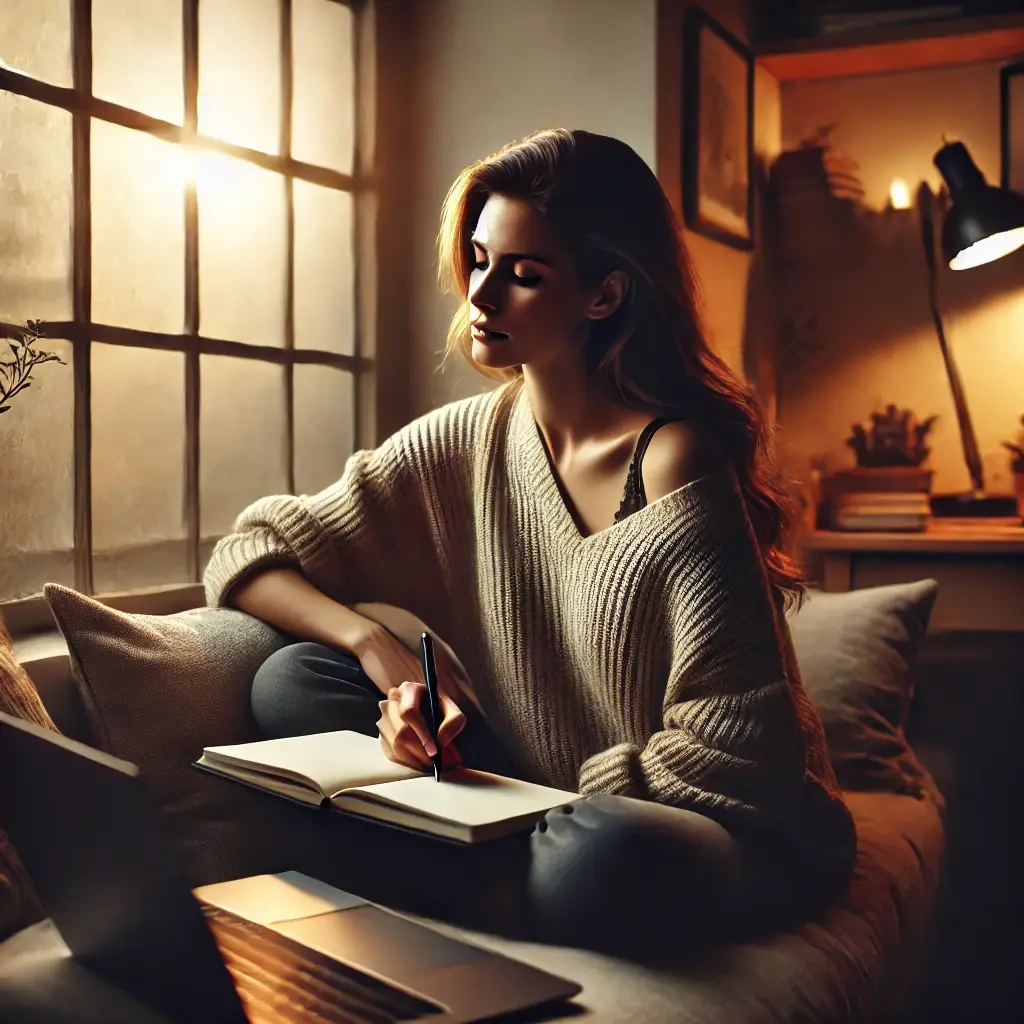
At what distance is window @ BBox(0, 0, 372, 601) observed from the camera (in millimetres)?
1494

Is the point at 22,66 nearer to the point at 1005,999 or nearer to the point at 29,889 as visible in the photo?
the point at 29,889

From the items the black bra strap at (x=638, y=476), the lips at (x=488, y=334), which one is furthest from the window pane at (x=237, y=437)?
the black bra strap at (x=638, y=476)

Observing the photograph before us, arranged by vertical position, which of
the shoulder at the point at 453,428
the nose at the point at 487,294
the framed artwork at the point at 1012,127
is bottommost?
the shoulder at the point at 453,428

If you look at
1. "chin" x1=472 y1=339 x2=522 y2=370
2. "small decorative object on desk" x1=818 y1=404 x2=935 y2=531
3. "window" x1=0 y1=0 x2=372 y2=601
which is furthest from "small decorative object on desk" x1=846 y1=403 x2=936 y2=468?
"chin" x1=472 y1=339 x2=522 y2=370

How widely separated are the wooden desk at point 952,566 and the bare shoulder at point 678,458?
1048mm

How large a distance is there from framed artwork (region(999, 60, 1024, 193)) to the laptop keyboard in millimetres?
2063

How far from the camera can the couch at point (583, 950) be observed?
947mm

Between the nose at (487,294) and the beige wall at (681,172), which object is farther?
Result: the beige wall at (681,172)

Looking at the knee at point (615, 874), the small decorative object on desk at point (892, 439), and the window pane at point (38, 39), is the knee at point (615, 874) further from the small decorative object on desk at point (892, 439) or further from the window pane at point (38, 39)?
the small decorative object on desk at point (892, 439)

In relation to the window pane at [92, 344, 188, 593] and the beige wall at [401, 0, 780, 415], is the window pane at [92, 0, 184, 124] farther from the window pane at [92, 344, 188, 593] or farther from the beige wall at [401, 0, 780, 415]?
the beige wall at [401, 0, 780, 415]

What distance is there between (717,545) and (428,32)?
126cm

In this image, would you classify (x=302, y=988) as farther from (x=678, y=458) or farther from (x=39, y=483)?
(x=39, y=483)

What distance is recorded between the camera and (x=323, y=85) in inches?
78.5

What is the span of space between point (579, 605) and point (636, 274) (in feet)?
1.14
